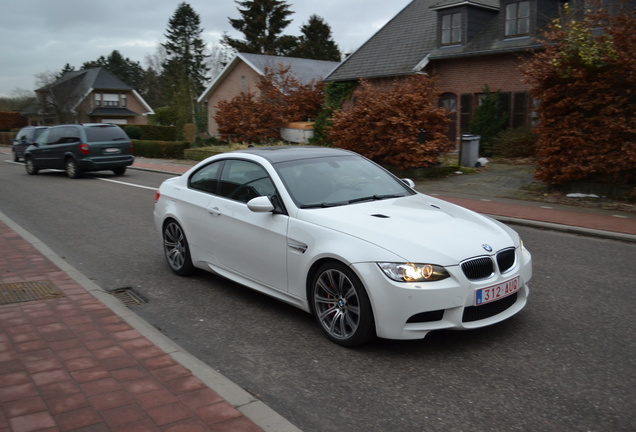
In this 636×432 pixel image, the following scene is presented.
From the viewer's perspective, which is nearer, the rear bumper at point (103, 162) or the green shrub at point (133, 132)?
the rear bumper at point (103, 162)

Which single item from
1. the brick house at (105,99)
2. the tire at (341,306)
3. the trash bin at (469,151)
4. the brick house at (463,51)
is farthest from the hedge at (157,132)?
Result: the tire at (341,306)

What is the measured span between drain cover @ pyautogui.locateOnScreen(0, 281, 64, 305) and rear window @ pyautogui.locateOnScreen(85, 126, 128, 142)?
14490mm

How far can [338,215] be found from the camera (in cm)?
504

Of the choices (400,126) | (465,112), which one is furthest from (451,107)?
(400,126)

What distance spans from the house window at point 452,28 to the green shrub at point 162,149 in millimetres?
13512

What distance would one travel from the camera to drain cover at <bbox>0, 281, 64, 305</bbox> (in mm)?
5785

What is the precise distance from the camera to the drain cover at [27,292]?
228 inches

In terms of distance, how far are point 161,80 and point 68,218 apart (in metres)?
72.2

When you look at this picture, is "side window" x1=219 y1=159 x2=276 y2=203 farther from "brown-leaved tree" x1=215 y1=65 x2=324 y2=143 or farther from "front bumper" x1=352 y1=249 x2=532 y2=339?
"brown-leaved tree" x1=215 y1=65 x2=324 y2=143

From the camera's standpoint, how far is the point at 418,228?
4.80 m

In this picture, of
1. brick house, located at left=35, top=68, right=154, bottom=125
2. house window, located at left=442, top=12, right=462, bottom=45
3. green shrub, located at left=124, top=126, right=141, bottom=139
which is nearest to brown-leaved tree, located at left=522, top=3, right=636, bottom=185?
house window, located at left=442, top=12, right=462, bottom=45

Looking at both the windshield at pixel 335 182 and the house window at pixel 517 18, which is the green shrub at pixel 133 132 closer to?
the house window at pixel 517 18

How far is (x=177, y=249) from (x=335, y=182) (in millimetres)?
2260

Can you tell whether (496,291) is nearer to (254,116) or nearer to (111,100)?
(254,116)
